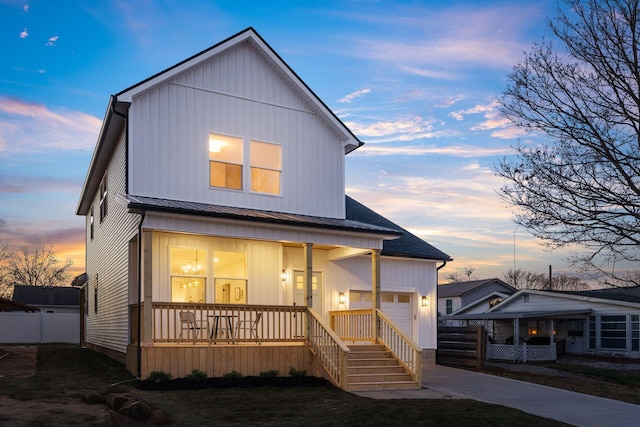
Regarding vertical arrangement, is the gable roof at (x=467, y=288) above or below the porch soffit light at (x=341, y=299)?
below

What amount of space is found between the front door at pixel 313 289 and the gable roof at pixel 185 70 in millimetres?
4019

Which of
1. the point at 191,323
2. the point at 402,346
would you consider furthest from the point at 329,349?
the point at 191,323

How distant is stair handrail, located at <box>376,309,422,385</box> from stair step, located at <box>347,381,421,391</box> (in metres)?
0.19

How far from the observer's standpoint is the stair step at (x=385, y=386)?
43.9ft

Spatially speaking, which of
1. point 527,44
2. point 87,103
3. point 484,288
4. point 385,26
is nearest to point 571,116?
→ point 527,44

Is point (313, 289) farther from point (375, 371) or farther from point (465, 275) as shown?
point (465, 275)

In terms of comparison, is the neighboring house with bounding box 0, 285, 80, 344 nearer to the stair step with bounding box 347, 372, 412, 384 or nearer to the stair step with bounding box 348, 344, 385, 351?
the stair step with bounding box 348, 344, 385, 351

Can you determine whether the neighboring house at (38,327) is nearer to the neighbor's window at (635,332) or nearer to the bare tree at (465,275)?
the neighbor's window at (635,332)

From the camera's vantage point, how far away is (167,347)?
13.0 metres

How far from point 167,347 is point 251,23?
960cm

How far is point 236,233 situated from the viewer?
1432 cm

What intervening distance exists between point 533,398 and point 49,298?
135 feet

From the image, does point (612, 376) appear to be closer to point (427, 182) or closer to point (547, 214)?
point (547, 214)

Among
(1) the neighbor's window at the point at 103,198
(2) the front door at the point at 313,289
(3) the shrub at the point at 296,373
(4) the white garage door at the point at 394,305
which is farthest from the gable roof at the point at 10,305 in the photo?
(4) the white garage door at the point at 394,305
